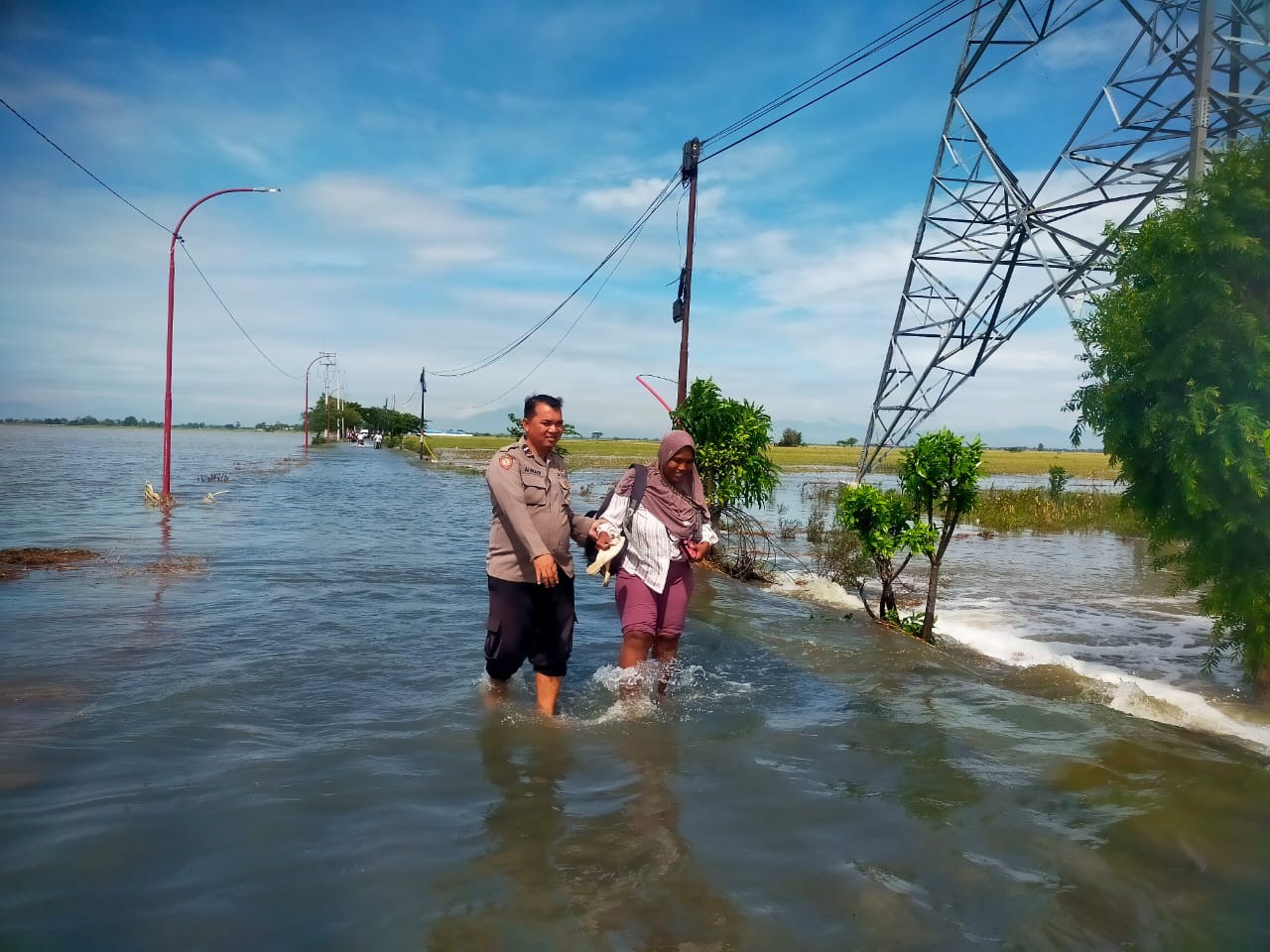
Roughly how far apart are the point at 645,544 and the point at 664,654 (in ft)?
2.55

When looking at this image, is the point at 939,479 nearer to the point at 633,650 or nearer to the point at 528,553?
the point at 633,650

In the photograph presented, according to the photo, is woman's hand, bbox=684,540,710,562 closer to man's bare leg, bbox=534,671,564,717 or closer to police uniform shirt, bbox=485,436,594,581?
police uniform shirt, bbox=485,436,594,581

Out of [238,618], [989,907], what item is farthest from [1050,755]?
[238,618]

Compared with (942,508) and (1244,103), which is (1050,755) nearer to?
(942,508)

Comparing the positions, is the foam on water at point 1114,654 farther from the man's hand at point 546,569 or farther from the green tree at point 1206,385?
the man's hand at point 546,569

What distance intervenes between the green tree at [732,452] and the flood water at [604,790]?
4690 mm

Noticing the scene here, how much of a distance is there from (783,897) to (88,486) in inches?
1047

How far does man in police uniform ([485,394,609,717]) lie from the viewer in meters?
4.93

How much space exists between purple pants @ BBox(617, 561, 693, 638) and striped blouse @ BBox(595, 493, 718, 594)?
0.05m

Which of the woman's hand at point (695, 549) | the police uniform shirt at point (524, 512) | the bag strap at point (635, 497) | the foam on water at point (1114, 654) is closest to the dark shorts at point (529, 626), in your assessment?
the police uniform shirt at point (524, 512)

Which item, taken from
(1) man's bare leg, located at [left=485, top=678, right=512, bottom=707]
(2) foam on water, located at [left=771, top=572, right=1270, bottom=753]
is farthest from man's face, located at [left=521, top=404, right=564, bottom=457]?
(2) foam on water, located at [left=771, top=572, right=1270, bottom=753]

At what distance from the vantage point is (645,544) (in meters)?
5.41

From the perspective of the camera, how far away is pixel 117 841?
3.51 metres

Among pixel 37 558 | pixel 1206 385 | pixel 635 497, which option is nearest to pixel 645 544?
pixel 635 497
